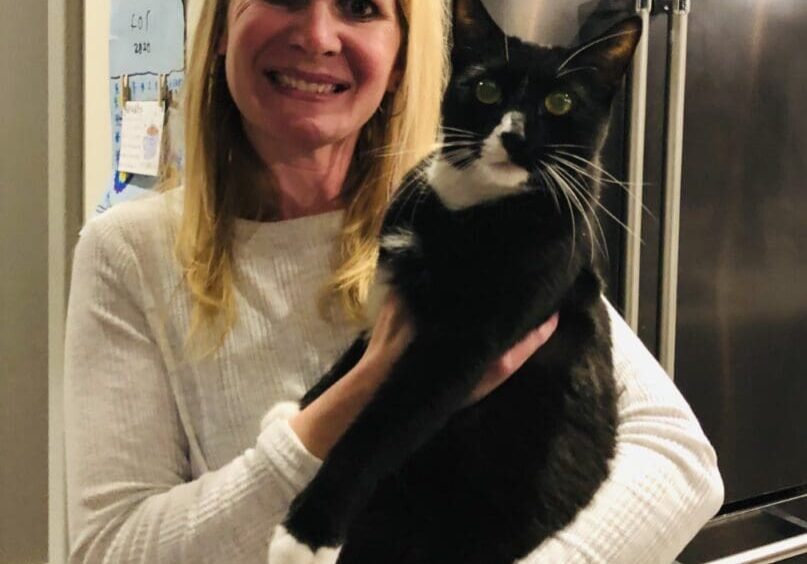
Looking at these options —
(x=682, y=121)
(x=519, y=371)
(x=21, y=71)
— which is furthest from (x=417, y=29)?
(x=21, y=71)

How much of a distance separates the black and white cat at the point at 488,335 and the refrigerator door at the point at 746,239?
0.95 m

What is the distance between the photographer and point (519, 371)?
2.79 ft

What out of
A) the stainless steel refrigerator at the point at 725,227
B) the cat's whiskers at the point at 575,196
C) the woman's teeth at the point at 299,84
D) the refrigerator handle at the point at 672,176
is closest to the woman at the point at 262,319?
the woman's teeth at the point at 299,84

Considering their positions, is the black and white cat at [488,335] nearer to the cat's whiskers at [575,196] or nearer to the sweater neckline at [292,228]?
the cat's whiskers at [575,196]

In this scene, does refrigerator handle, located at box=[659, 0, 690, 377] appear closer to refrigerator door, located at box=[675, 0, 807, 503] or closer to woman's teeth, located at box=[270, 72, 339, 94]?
refrigerator door, located at box=[675, 0, 807, 503]

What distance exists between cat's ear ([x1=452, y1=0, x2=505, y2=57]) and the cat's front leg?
1.00ft

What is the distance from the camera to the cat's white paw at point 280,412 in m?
0.89

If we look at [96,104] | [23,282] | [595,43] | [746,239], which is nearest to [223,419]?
[595,43]

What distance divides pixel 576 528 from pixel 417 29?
1.93ft

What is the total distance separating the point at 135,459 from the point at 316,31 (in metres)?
0.49

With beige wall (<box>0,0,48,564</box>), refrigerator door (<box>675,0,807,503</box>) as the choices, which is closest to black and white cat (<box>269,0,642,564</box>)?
refrigerator door (<box>675,0,807,503</box>)

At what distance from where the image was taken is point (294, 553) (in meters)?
0.70

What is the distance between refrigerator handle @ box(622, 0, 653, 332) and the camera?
1582mm

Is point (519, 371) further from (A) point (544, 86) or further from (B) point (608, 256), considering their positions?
(B) point (608, 256)
